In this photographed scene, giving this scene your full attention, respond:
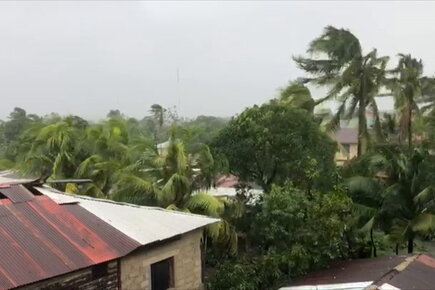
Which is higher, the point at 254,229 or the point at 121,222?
the point at 121,222

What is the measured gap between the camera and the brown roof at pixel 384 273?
40.8 ft

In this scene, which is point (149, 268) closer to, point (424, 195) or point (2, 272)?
point (2, 272)

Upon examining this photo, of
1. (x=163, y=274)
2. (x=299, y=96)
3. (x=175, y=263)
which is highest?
(x=299, y=96)

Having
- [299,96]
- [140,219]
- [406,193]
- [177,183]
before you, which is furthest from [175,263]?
[299,96]

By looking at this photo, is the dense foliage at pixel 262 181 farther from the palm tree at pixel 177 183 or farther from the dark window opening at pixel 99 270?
the dark window opening at pixel 99 270

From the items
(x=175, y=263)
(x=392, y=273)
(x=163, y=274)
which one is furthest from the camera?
(x=392, y=273)

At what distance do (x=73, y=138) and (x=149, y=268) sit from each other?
8825mm

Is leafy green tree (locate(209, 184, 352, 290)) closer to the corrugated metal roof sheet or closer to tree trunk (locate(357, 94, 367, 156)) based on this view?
the corrugated metal roof sheet

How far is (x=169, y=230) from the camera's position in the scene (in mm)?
11781

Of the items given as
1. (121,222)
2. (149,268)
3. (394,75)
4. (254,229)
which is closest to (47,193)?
(121,222)

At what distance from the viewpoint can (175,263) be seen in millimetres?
12352

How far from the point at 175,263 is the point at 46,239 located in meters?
3.40

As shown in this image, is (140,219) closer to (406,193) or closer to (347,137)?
(406,193)

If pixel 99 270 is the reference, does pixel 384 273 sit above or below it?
below
